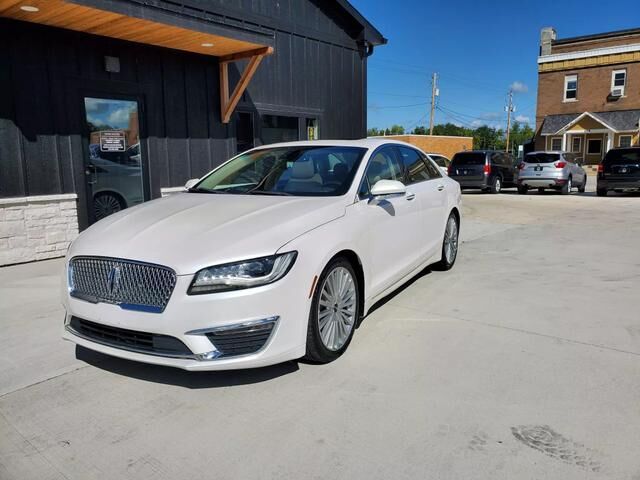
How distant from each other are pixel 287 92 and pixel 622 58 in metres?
29.8

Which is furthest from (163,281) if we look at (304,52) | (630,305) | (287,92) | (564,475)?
(304,52)

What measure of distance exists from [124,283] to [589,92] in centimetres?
3686

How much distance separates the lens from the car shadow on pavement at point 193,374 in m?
3.35

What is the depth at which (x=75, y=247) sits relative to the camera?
11.3 feet

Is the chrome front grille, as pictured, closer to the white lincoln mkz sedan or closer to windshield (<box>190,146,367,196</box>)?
the white lincoln mkz sedan

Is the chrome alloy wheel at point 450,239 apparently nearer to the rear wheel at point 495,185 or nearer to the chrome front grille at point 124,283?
the chrome front grille at point 124,283

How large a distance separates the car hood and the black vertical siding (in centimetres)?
394

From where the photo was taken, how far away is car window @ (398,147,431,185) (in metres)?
5.14

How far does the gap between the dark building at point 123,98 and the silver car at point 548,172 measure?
10037 mm

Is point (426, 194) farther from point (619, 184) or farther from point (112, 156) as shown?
point (619, 184)

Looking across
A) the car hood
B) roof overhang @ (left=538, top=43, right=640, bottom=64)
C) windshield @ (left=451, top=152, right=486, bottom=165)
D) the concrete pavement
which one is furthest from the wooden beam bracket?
roof overhang @ (left=538, top=43, right=640, bottom=64)

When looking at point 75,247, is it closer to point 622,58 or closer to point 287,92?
point 287,92

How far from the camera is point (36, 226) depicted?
707 centimetres

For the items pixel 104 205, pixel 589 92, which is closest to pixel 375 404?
pixel 104 205
